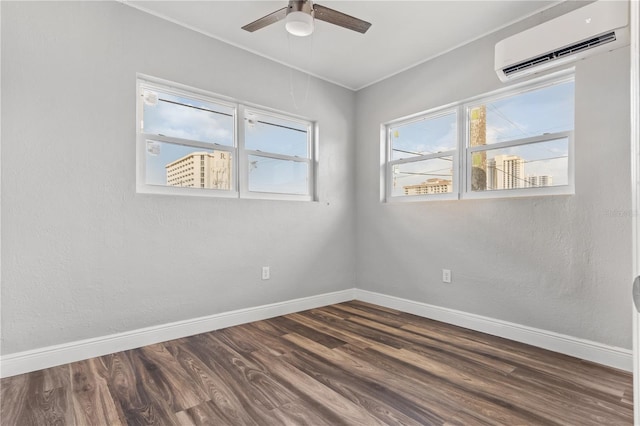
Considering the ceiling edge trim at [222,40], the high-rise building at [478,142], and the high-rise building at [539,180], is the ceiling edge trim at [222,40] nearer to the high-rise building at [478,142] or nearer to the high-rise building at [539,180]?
the high-rise building at [478,142]

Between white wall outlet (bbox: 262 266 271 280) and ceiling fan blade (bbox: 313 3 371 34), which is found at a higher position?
ceiling fan blade (bbox: 313 3 371 34)

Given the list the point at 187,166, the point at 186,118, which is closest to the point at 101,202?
the point at 187,166

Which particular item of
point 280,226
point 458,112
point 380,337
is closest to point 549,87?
point 458,112

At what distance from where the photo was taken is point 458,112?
10.8 ft

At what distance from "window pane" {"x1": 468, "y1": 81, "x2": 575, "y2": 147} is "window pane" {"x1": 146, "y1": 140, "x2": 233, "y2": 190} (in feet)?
7.94

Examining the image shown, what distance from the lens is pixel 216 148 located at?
3154 millimetres

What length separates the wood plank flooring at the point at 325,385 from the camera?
5.59 ft

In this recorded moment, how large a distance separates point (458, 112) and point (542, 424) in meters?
2.65

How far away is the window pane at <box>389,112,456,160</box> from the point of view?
→ 11.2 ft

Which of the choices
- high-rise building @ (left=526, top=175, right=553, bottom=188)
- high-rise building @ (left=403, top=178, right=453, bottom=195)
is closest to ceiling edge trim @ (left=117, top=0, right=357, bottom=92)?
high-rise building @ (left=403, top=178, right=453, bottom=195)

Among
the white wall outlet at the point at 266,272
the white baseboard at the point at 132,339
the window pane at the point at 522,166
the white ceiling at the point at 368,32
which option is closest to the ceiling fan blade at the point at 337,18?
the white ceiling at the point at 368,32

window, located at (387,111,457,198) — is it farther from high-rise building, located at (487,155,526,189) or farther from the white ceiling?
the white ceiling

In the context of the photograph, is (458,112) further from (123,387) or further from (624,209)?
(123,387)

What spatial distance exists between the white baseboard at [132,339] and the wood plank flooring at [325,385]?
7cm
